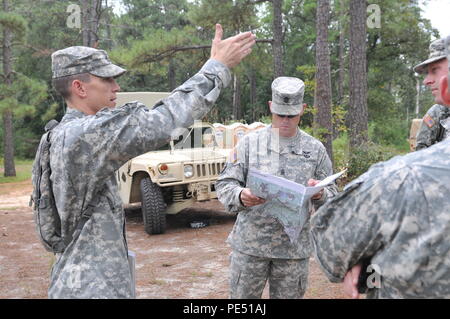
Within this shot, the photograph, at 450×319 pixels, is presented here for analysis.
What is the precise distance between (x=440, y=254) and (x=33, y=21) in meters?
30.6

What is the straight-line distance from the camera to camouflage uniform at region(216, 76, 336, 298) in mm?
2666

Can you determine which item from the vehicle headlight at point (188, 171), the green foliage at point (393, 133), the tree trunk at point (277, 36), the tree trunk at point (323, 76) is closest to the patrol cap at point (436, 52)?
the vehicle headlight at point (188, 171)

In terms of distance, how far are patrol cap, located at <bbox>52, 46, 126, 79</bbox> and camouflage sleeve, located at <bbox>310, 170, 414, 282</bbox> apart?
1.06m

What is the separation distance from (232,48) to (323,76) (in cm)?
744

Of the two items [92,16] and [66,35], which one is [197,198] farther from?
[66,35]

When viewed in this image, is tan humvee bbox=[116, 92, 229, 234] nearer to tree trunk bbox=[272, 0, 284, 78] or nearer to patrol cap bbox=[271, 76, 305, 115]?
patrol cap bbox=[271, 76, 305, 115]

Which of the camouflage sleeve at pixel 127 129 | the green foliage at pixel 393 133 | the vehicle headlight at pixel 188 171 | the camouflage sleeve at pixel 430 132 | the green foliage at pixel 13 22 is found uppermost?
the green foliage at pixel 13 22

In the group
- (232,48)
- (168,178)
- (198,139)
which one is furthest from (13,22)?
(232,48)

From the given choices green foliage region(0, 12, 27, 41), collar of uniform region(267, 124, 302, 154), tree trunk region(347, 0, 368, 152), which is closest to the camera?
collar of uniform region(267, 124, 302, 154)

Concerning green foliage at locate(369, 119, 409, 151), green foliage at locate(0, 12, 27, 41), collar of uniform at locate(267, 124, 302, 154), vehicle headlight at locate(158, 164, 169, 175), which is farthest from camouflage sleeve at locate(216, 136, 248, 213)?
green foliage at locate(369, 119, 409, 151)

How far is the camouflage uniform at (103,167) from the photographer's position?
5.57ft

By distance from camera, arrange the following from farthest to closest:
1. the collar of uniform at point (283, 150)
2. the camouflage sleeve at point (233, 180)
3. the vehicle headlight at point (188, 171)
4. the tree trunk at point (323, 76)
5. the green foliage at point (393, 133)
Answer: the green foliage at point (393, 133), the tree trunk at point (323, 76), the vehicle headlight at point (188, 171), the collar of uniform at point (283, 150), the camouflage sleeve at point (233, 180)

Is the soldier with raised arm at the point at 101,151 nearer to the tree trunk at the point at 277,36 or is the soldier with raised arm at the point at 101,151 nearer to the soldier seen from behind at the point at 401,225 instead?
the soldier seen from behind at the point at 401,225

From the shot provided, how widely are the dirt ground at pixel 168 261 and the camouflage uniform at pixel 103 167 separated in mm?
2652
